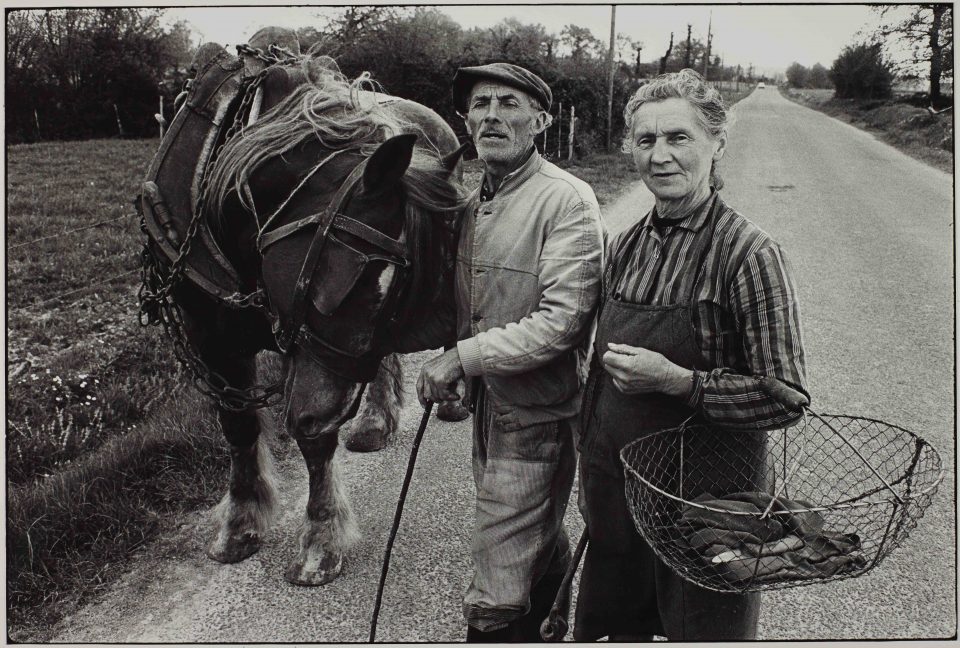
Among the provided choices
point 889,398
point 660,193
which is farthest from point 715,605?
point 889,398

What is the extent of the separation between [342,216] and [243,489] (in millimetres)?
1734

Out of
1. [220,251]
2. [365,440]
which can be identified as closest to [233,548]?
[365,440]

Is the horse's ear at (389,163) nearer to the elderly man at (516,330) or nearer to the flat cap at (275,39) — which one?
the elderly man at (516,330)

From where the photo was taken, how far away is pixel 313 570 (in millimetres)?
2834

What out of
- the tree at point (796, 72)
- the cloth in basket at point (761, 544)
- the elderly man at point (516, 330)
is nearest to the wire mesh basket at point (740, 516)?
the cloth in basket at point (761, 544)

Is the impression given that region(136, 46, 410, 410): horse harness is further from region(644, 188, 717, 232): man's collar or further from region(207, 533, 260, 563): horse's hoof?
region(644, 188, 717, 232): man's collar

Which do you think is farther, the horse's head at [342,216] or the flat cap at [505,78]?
the horse's head at [342,216]

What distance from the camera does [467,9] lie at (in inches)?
99.0

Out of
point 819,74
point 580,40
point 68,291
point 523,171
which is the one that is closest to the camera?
point 523,171

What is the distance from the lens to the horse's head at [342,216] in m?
1.96

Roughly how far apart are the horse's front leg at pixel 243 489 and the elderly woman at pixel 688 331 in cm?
181

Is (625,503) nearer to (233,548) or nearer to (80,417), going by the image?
(233,548)

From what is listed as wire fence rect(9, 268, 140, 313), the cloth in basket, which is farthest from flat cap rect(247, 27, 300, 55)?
wire fence rect(9, 268, 140, 313)

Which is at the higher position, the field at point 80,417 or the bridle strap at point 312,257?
the bridle strap at point 312,257
